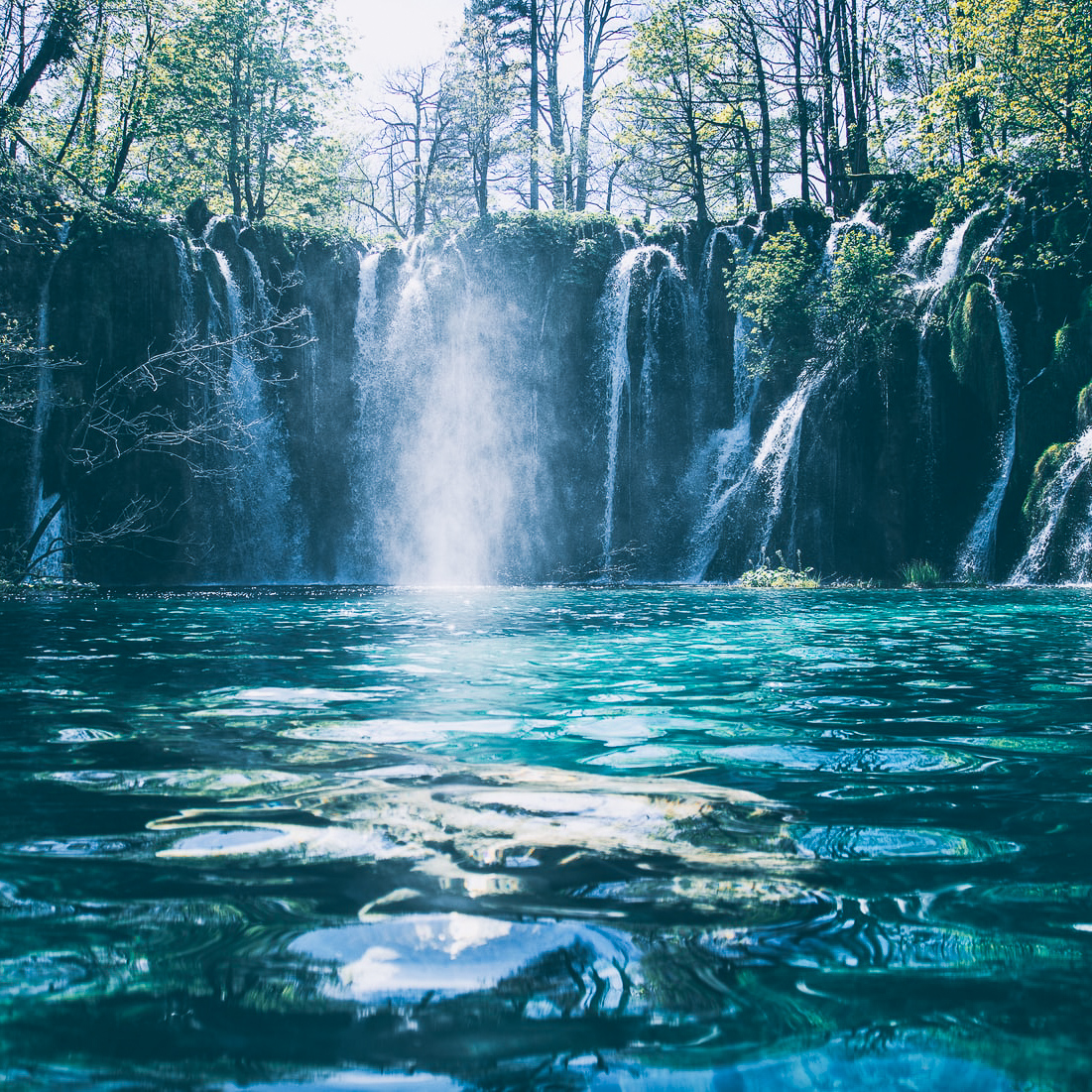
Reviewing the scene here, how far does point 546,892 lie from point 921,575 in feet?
54.2

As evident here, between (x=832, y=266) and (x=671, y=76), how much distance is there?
30.7 feet

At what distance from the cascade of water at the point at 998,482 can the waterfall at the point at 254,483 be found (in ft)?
50.7

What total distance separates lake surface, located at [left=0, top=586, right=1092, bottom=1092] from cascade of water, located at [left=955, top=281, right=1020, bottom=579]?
13702 mm

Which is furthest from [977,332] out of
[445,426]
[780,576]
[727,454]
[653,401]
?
[445,426]

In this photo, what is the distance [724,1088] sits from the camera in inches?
43.5

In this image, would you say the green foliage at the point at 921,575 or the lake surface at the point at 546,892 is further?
the green foliage at the point at 921,575

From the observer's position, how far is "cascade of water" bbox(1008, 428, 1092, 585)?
15.0m

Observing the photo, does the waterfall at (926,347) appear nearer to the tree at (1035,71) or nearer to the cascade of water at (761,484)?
the cascade of water at (761,484)

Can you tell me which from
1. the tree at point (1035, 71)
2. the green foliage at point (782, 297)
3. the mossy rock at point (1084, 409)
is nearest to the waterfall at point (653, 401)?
the green foliage at point (782, 297)

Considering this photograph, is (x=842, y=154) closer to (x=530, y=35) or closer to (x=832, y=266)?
(x=832, y=266)

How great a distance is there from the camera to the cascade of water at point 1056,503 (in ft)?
49.3

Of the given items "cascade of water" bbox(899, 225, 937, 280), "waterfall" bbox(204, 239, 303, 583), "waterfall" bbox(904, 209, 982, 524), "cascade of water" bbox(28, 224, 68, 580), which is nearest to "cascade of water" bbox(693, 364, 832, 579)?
"waterfall" bbox(904, 209, 982, 524)

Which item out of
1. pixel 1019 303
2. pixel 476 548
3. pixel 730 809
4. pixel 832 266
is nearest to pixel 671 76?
pixel 832 266

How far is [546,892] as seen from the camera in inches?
67.5
